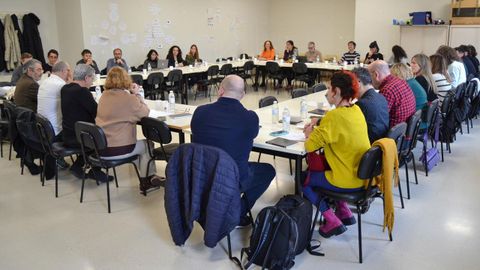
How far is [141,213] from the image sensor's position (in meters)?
3.61

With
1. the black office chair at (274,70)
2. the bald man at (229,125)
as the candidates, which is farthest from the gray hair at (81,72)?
the black office chair at (274,70)

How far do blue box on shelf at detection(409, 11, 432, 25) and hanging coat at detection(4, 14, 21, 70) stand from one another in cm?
885

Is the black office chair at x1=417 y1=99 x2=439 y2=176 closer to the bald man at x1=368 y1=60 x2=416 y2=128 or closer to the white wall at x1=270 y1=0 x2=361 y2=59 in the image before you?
the bald man at x1=368 y1=60 x2=416 y2=128

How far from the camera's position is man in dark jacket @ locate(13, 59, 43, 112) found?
179 inches

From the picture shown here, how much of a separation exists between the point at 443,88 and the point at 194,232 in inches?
143

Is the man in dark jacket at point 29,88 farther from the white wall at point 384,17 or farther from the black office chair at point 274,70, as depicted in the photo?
the white wall at point 384,17

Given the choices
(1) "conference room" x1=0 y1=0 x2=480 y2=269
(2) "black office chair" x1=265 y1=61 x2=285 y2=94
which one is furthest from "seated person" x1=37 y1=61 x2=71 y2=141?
(2) "black office chair" x1=265 y1=61 x2=285 y2=94

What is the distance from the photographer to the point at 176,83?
840 centimetres

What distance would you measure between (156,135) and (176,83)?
16.2ft

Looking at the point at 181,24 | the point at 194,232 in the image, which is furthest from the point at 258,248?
the point at 181,24

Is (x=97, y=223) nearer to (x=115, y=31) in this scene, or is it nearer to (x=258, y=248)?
(x=258, y=248)

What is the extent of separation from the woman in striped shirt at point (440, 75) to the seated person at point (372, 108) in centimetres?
216

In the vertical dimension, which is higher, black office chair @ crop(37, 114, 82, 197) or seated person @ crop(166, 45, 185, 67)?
seated person @ crop(166, 45, 185, 67)

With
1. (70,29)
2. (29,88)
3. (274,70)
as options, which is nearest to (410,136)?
(29,88)
